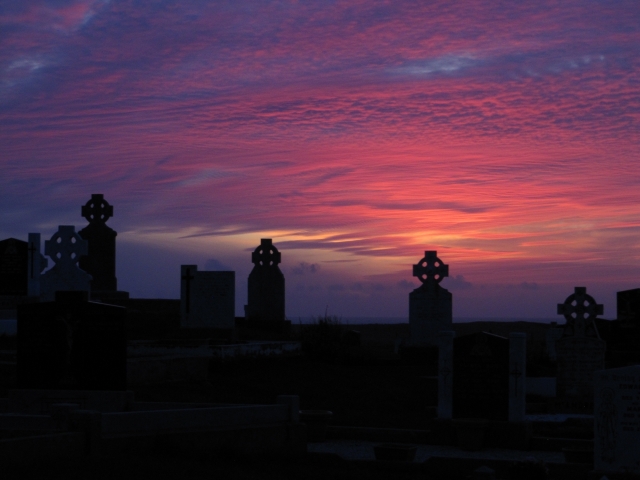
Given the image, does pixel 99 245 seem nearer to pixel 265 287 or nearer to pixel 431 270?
pixel 265 287

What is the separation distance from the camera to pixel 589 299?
945 inches

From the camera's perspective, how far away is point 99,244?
35594mm

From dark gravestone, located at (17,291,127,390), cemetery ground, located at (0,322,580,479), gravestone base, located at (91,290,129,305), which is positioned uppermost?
gravestone base, located at (91,290,129,305)

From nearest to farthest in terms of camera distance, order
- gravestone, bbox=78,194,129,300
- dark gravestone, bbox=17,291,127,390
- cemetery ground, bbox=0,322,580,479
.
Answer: cemetery ground, bbox=0,322,580,479 → dark gravestone, bbox=17,291,127,390 → gravestone, bbox=78,194,129,300

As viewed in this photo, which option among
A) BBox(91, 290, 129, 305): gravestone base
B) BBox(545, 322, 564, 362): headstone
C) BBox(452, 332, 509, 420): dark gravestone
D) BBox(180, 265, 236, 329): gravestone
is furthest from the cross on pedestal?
BBox(452, 332, 509, 420): dark gravestone

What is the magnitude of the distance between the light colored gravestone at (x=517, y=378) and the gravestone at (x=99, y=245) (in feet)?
77.3

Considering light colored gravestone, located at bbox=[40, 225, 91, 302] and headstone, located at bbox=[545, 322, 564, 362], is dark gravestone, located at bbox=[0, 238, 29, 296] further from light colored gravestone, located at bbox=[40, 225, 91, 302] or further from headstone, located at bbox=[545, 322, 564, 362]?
headstone, located at bbox=[545, 322, 564, 362]

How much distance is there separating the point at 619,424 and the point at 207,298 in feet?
53.0

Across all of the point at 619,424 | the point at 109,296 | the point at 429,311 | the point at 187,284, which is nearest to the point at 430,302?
the point at 429,311

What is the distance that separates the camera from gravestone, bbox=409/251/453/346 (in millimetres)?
27516

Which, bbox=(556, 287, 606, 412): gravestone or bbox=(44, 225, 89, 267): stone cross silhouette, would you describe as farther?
bbox=(44, 225, 89, 267): stone cross silhouette

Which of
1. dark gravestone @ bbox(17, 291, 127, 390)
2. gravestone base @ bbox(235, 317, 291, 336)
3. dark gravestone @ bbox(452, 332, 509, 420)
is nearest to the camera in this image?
dark gravestone @ bbox(17, 291, 127, 390)

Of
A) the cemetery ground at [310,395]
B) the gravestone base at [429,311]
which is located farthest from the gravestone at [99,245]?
the gravestone base at [429,311]

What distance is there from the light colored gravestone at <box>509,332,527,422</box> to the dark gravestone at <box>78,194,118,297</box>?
24.0 metres
